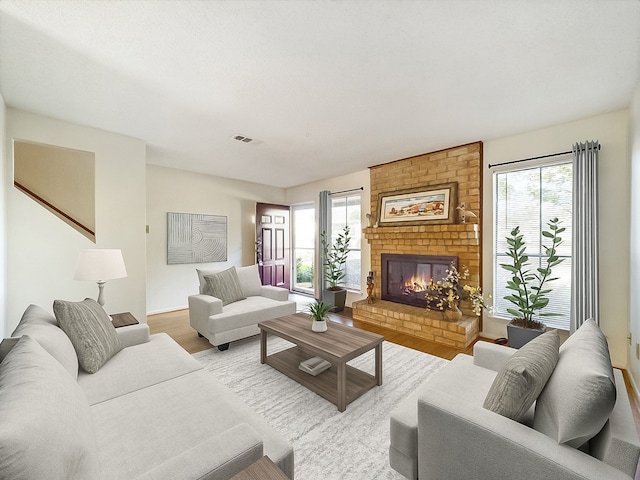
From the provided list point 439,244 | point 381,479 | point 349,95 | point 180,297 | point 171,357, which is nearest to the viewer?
point 381,479

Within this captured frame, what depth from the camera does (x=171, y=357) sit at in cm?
195

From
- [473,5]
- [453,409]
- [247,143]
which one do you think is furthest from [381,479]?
[247,143]

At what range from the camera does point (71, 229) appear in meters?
3.02

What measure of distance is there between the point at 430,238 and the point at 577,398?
10.5ft

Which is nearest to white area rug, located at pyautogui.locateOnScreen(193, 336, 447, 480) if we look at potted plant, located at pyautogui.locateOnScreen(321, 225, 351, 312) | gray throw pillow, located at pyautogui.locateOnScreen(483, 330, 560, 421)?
gray throw pillow, located at pyautogui.locateOnScreen(483, 330, 560, 421)

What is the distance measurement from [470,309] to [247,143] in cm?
371

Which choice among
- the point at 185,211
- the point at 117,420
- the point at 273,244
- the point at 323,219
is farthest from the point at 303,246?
the point at 117,420

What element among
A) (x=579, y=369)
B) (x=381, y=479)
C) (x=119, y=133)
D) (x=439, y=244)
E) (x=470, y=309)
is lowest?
(x=381, y=479)

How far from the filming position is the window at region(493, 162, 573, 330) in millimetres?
3076

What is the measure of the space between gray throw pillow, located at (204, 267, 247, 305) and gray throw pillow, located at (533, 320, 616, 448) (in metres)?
3.18

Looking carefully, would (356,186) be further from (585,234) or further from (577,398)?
(577,398)

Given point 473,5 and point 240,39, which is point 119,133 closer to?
point 240,39

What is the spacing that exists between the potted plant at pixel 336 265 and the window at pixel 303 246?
80 cm

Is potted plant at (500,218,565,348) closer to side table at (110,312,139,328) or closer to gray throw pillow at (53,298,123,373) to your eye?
gray throw pillow at (53,298,123,373)
